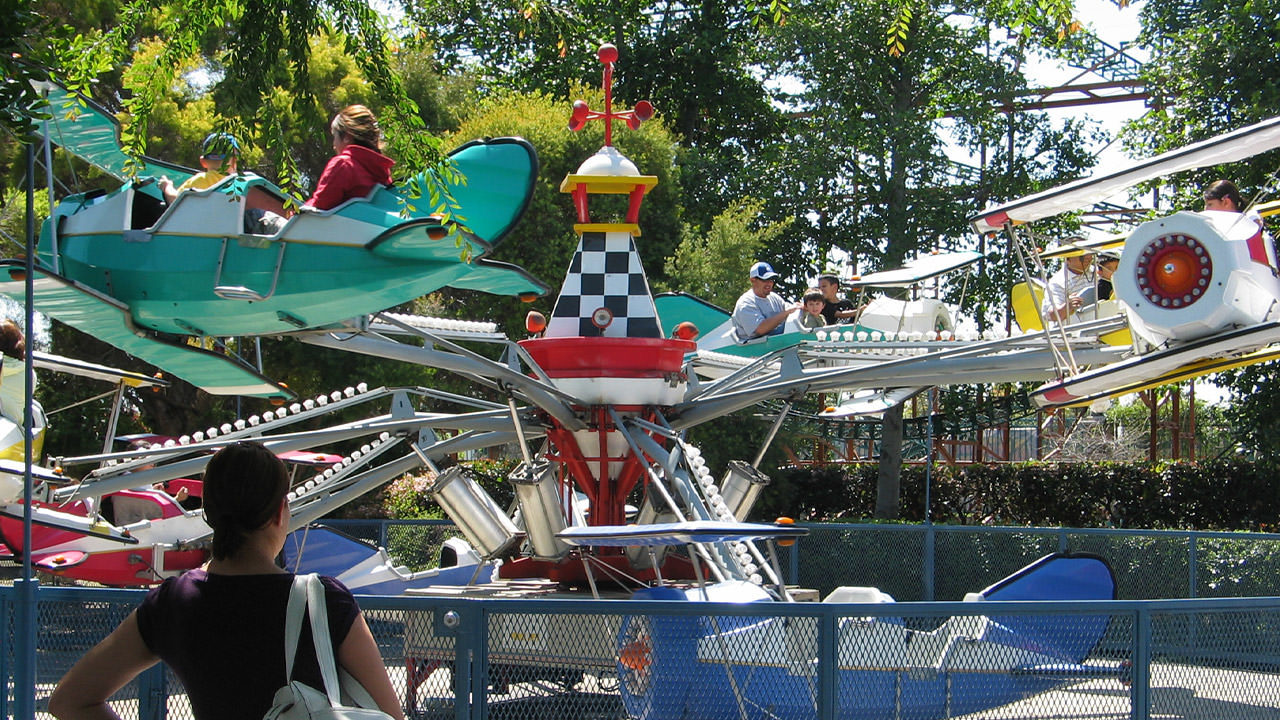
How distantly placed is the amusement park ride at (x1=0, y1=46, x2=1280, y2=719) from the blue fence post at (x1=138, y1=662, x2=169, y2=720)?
195 cm

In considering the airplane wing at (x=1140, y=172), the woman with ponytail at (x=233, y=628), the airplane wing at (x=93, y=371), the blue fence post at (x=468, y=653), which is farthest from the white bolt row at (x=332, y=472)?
the woman with ponytail at (x=233, y=628)

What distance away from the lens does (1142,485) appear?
18.6m

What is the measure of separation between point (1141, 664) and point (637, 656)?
2.17 meters

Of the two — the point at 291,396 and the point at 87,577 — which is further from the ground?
the point at 291,396

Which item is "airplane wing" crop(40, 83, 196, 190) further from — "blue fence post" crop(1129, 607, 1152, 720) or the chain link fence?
"blue fence post" crop(1129, 607, 1152, 720)

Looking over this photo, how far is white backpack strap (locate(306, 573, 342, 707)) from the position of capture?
2828 millimetres

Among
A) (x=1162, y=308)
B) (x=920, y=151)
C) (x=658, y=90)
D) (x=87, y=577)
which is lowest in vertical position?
(x=87, y=577)

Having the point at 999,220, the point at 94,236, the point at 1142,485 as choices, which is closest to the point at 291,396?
the point at 94,236

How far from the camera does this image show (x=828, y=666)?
5.16 m

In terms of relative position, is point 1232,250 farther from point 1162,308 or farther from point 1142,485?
point 1142,485

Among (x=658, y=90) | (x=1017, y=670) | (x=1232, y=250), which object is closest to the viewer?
(x=1017, y=670)

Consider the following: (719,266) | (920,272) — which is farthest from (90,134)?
(719,266)

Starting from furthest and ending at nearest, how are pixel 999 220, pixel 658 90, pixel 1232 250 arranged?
pixel 658 90, pixel 999 220, pixel 1232 250

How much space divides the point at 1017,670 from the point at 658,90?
72.3ft
